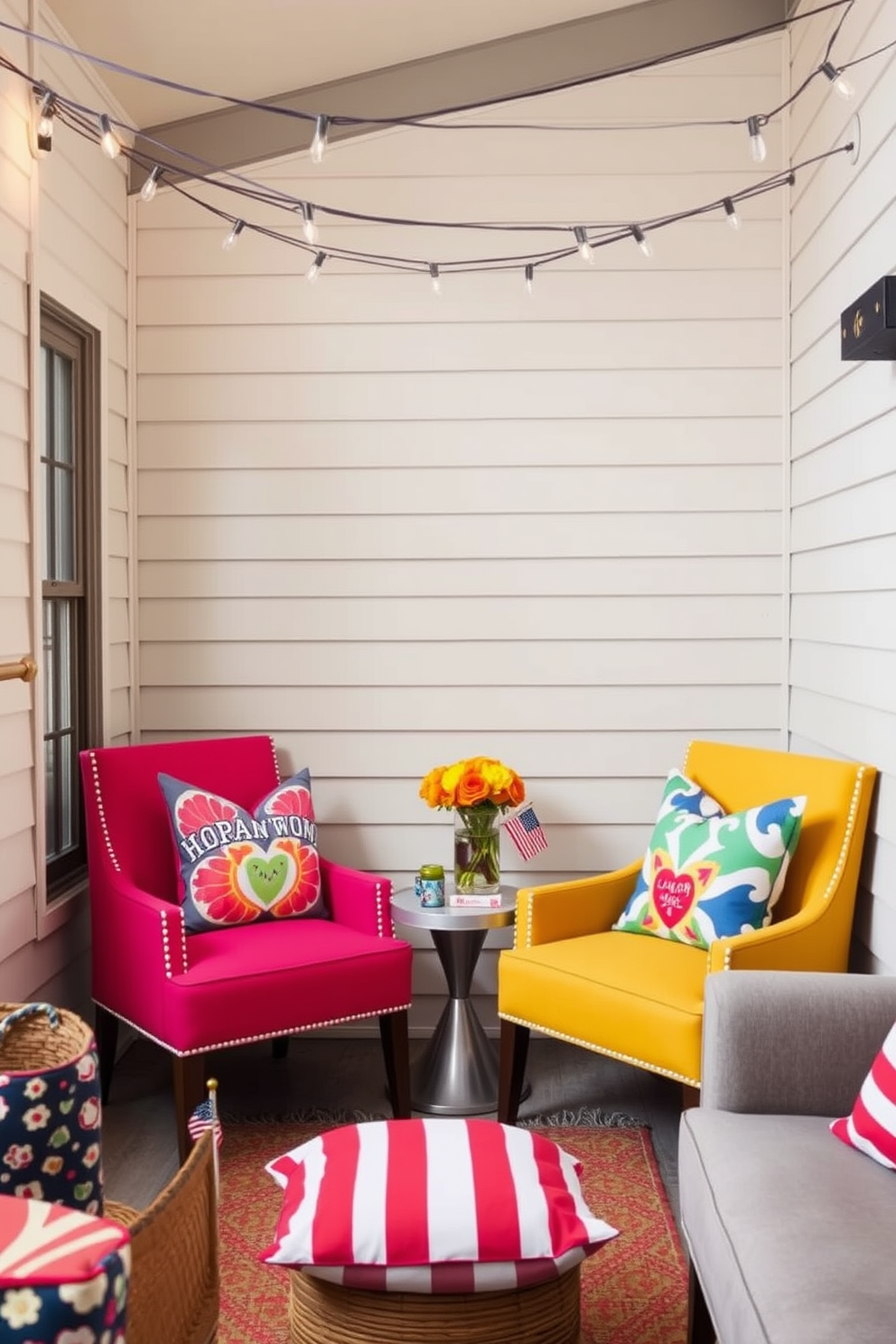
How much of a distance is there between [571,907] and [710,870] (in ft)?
1.32

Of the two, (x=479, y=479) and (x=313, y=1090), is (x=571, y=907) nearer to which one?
(x=313, y=1090)

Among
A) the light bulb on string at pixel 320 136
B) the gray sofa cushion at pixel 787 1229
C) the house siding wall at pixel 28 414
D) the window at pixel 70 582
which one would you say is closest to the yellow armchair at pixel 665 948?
the gray sofa cushion at pixel 787 1229

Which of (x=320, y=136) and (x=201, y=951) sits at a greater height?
(x=320, y=136)

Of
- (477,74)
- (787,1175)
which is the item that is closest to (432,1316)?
(787,1175)

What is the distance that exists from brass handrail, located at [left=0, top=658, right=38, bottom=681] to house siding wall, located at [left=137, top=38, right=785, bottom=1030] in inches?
56.3

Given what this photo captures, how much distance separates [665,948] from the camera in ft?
10.2

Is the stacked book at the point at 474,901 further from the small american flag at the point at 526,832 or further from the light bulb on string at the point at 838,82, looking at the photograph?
the light bulb on string at the point at 838,82

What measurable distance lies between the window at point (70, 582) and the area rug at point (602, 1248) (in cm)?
95

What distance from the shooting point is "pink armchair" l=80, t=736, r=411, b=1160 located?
Result: 9.77 ft

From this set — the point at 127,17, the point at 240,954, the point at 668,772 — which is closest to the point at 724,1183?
the point at 240,954

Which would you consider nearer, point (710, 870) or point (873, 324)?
point (873, 324)

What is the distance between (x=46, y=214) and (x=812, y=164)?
202 centimetres

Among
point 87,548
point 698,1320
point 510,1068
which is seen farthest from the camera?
point 87,548

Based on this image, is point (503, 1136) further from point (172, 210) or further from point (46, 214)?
point (172, 210)
